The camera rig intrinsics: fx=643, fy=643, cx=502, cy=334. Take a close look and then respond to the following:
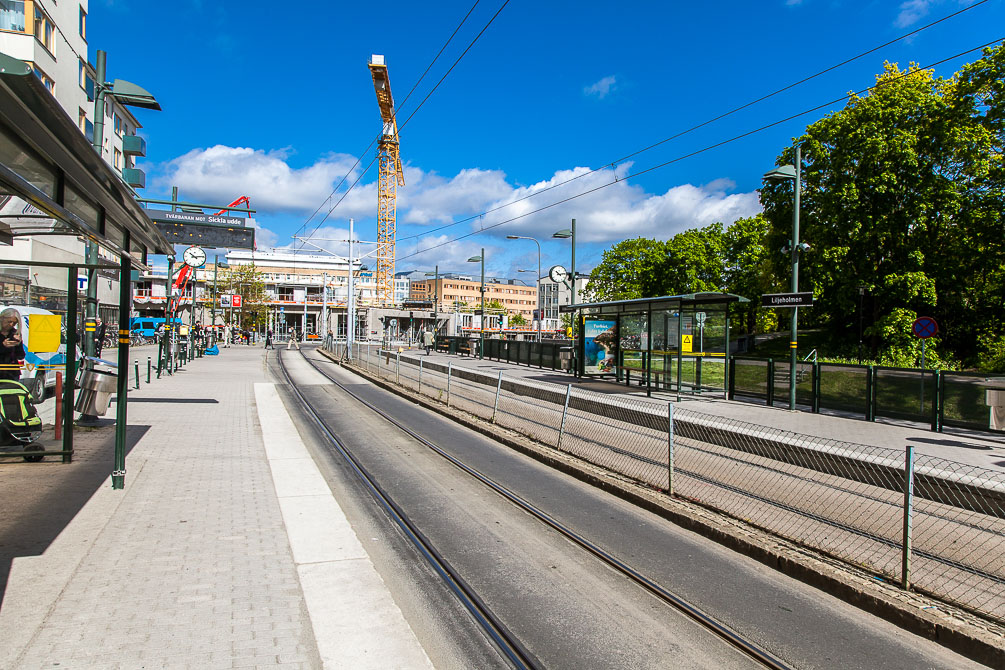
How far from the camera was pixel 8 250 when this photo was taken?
745cm

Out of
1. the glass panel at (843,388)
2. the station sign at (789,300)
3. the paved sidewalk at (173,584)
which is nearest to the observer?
the paved sidewalk at (173,584)

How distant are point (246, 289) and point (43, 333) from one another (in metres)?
62.6

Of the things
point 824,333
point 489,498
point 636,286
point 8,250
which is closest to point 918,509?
point 489,498

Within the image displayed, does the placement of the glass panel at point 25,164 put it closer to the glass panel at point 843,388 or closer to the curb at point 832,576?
the curb at point 832,576

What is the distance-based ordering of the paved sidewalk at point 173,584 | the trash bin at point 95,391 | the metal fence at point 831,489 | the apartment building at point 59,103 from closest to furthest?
the paved sidewalk at point 173,584, the metal fence at point 831,489, the apartment building at point 59,103, the trash bin at point 95,391

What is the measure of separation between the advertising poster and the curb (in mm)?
15687

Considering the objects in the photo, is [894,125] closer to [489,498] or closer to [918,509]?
[918,509]

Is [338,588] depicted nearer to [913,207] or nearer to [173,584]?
[173,584]

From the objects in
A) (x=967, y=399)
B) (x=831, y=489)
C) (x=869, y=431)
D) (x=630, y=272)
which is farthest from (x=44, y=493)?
(x=630, y=272)

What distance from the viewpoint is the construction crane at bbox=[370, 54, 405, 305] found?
90250 millimetres

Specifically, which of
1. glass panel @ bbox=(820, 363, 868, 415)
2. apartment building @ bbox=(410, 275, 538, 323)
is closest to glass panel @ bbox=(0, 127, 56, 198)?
glass panel @ bbox=(820, 363, 868, 415)

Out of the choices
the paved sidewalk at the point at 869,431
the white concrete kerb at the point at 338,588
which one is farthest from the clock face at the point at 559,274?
the white concrete kerb at the point at 338,588

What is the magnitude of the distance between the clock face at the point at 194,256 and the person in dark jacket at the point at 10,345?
20.2 metres

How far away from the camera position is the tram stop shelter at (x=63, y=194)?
3584mm
